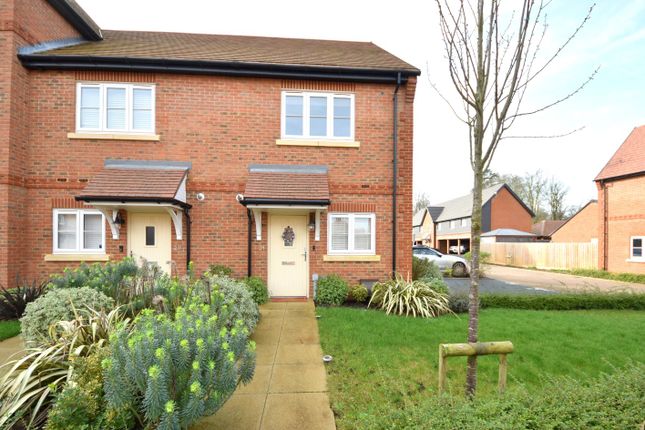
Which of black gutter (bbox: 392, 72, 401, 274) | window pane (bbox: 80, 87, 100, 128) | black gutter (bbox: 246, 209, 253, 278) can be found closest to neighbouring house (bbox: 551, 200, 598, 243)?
black gutter (bbox: 392, 72, 401, 274)

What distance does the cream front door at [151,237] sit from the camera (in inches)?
307

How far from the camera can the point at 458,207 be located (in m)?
34.6

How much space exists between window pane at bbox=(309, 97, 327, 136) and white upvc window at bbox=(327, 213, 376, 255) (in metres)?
2.33

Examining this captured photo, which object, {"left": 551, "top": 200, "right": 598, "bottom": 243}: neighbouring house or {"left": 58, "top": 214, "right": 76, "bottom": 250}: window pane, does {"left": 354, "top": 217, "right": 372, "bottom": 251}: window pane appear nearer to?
{"left": 58, "top": 214, "right": 76, "bottom": 250}: window pane

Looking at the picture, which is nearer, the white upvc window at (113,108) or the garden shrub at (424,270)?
the white upvc window at (113,108)

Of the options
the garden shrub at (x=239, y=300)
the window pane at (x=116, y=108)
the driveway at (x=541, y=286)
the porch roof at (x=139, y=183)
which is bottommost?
the driveway at (x=541, y=286)

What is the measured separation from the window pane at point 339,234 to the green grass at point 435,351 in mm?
1773

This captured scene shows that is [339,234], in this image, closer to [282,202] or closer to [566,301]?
[282,202]

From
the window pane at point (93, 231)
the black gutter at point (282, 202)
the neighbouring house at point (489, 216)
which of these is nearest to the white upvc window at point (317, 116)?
the black gutter at point (282, 202)

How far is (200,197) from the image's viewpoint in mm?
7891

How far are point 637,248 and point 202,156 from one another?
837 inches

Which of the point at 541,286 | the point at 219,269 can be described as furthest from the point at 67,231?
the point at 541,286

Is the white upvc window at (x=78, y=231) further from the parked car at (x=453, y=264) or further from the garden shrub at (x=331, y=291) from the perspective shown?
the parked car at (x=453, y=264)

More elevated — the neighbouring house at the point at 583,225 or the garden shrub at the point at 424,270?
the neighbouring house at the point at 583,225
